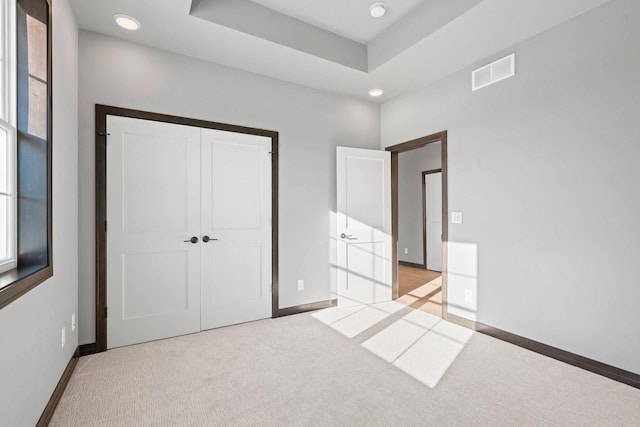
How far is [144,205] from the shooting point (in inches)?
113

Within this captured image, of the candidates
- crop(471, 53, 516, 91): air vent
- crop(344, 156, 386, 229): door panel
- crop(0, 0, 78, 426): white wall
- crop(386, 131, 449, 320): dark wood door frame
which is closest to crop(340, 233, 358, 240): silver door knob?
crop(344, 156, 386, 229): door panel

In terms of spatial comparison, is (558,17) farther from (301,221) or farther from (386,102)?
(301,221)

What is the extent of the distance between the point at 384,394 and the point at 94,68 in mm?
3444

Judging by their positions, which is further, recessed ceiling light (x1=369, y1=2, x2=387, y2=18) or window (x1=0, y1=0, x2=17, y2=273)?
recessed ceiling light (x1=369, y1=2, x2=387, y2=18)

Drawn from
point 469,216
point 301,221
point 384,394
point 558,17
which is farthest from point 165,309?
point 558,17

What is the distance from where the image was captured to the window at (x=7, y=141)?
5.10 feet

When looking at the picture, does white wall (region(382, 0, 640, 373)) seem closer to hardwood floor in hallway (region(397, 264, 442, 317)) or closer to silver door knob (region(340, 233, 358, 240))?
hardwood floor in hallway (region(397, 264, 442, 317))

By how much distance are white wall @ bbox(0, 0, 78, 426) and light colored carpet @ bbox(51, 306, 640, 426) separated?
0.35 m

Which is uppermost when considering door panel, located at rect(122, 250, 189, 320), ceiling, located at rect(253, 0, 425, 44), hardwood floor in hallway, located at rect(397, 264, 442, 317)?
ceiling, located at rect(253, 0, 425, 44)

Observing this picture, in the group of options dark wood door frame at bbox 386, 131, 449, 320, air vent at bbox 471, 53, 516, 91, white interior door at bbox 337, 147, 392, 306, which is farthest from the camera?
white interior door at bbox 337, 147, 392, 306

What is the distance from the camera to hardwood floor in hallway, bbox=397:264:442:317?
4.03 m

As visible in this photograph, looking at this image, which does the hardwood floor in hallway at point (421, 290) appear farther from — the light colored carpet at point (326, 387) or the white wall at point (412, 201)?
the light colored carpet at point (326, 387)

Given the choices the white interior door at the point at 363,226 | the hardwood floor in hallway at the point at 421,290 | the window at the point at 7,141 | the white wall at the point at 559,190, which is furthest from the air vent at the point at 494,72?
the window at the point at 7,141

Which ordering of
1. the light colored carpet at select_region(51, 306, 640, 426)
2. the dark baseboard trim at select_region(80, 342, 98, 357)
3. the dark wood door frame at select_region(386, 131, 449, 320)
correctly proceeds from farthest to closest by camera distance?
the dark wood door frame at select_region(386, 131, 449, 320)
the dark baseboard trim at select_region(80, 342, 98, 357)
the light colored carpet at select_region(51, 306, 640, 426)
